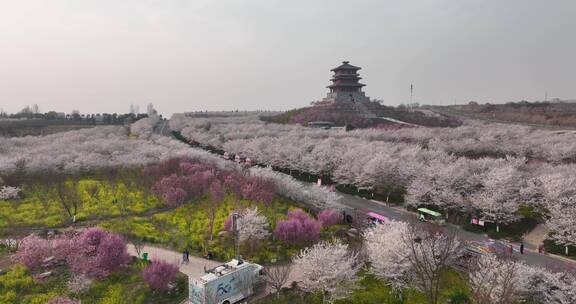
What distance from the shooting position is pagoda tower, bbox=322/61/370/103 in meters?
115

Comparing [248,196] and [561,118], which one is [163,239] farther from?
[561,118]

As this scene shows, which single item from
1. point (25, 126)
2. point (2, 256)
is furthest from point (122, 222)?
point (25, 126)

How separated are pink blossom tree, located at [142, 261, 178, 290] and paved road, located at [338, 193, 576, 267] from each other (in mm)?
18672

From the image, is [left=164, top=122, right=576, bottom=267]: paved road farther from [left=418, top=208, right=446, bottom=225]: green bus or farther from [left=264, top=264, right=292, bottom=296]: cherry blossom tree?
[left=264, top=264, right=292, bottom=296]: cherry blossom tree

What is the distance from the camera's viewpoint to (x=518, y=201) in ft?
111

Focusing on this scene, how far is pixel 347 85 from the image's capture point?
115500mm

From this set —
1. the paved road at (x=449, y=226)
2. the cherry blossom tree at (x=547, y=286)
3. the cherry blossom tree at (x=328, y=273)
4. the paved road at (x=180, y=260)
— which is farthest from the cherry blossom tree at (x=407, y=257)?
the paved road at (x=180, y=260)

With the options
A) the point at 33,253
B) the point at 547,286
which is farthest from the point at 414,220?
the point at 33,253

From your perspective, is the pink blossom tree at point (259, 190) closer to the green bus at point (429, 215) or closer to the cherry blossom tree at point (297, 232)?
the cherry blossom tree at point (297, 232)

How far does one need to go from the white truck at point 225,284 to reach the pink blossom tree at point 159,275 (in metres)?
2.15

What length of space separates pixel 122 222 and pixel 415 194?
1152 inches

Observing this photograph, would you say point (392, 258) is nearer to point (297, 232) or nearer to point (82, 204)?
point (297, 232)

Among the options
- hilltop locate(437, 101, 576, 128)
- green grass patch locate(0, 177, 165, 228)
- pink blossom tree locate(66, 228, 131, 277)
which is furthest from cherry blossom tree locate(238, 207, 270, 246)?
hilltop locate(437, 101, 576, 128)

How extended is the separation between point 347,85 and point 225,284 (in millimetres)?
103665
